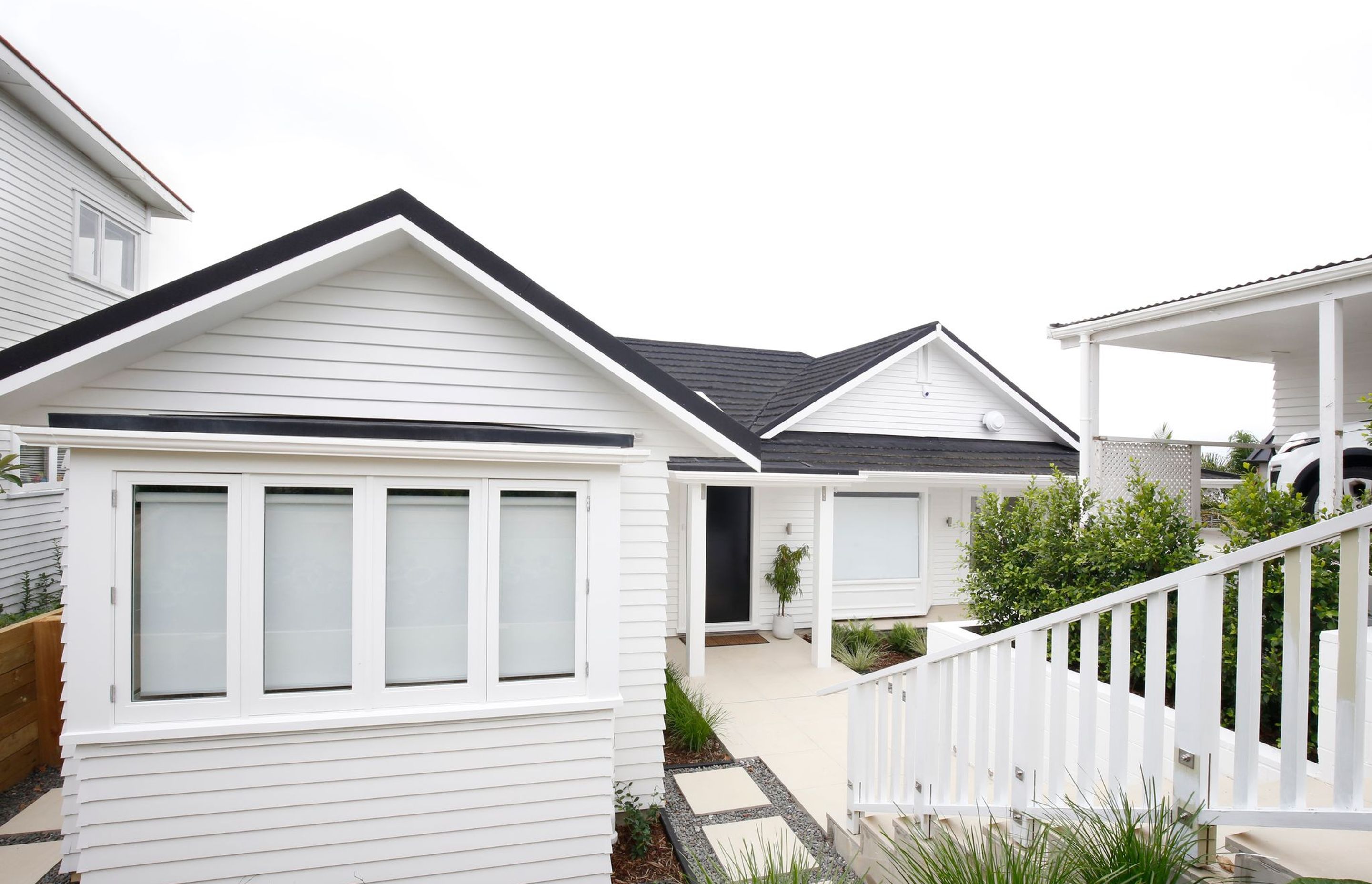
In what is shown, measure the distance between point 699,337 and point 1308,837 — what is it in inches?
977

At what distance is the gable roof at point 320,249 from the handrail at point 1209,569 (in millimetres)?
2395

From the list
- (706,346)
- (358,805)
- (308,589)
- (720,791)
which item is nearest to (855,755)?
(720,791)

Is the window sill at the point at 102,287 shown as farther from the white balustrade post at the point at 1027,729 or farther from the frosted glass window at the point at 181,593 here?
the white balustrade post at the point at 1027,729

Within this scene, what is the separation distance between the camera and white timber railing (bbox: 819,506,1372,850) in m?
1.78

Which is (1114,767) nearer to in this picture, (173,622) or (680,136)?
(173,622)

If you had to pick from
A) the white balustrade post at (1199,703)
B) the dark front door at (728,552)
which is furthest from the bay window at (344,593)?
the dark front door at (728,552)

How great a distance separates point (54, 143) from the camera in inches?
359

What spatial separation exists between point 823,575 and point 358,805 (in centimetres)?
604

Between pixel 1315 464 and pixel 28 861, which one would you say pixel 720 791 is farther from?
pixel 1315 464

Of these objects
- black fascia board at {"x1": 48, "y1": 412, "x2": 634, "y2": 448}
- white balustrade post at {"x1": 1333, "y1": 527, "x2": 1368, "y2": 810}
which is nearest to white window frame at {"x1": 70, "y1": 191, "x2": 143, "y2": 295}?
black fascia board at {"x1": 48, "y1": 412, "x2": 634, "y2": 448}

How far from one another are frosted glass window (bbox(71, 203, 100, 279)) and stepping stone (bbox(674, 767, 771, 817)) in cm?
1166

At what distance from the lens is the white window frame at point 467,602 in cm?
374

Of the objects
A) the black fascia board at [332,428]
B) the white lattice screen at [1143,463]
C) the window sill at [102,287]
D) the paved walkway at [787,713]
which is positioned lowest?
the paved walkway at [787,713]

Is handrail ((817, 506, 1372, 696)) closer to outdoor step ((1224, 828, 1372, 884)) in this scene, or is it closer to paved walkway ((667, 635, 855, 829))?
outdoor step ((1224, 828, 1372, 884))
